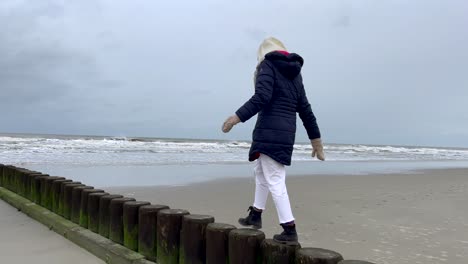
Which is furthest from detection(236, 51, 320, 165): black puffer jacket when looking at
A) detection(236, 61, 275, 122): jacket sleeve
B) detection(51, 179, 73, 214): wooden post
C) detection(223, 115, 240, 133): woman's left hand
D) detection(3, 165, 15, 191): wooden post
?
detection(3, 165, 15, 191): wooden post

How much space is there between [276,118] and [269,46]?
68cm

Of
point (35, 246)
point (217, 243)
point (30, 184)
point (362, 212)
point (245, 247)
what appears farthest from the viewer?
point (362, 212)

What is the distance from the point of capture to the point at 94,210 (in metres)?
3.52

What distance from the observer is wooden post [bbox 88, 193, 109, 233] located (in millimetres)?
3488

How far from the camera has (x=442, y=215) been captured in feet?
20.5

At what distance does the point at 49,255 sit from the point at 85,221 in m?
0.40

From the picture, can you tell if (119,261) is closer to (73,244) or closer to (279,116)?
(73,244)

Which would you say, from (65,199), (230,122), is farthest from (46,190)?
(230,122)

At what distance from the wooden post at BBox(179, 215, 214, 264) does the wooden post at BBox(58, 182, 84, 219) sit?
1815 millimetres

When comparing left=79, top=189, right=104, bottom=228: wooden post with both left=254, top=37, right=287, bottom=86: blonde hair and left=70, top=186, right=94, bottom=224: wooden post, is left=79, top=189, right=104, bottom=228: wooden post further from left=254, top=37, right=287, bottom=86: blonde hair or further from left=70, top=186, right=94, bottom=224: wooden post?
left=254, top=37, right=287, bottom=86: blonde hair

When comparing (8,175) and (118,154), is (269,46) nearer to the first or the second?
(8,175)

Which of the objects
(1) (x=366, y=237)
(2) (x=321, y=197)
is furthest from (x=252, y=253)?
(2) (x=321, y=197)

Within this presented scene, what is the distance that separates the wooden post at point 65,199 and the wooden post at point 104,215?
70 cm

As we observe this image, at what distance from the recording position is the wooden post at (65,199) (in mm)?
3976
